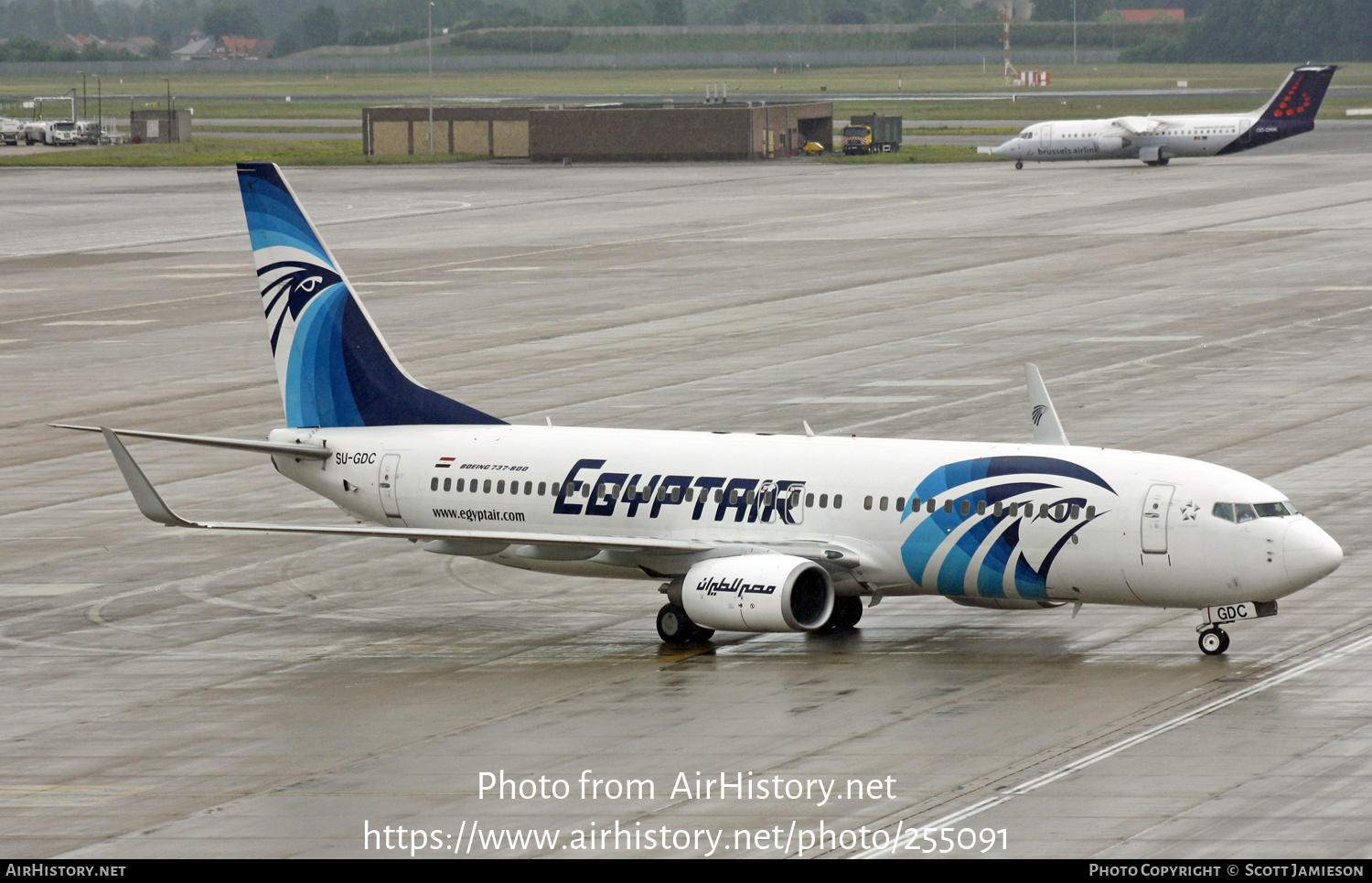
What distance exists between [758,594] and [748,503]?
258cm

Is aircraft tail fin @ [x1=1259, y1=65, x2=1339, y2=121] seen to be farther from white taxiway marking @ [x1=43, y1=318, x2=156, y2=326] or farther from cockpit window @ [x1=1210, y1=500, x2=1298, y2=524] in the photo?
cockpit window @ [x1=1210, y1=500, x2=1298, y2=524]

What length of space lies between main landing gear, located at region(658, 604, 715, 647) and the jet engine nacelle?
62cm

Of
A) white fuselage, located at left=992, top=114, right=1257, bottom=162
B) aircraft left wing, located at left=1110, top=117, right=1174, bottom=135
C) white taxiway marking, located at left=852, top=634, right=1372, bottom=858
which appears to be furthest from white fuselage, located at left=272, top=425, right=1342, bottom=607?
aircraft left wing, located at left=1110, top=117, right=1174, bottom=135

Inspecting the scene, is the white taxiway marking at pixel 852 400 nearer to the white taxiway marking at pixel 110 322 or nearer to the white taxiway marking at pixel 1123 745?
the white taxiway marking at pixel 1123 745

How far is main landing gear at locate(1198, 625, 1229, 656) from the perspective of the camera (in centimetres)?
3550

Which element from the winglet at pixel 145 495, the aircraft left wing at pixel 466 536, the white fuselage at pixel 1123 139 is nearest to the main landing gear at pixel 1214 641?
the aircraft left wing at pixel 466 536

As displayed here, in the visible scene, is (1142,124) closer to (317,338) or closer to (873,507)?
(317,338)

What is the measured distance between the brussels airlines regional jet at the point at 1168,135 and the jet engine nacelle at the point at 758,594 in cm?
13297

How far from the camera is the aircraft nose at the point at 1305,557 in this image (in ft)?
112

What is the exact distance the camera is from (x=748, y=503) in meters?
37.8

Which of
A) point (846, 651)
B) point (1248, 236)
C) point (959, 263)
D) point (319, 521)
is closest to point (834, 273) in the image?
point (959, 263)

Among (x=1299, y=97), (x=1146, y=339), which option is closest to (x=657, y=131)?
(x=1299, y=97)

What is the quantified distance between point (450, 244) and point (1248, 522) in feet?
285
